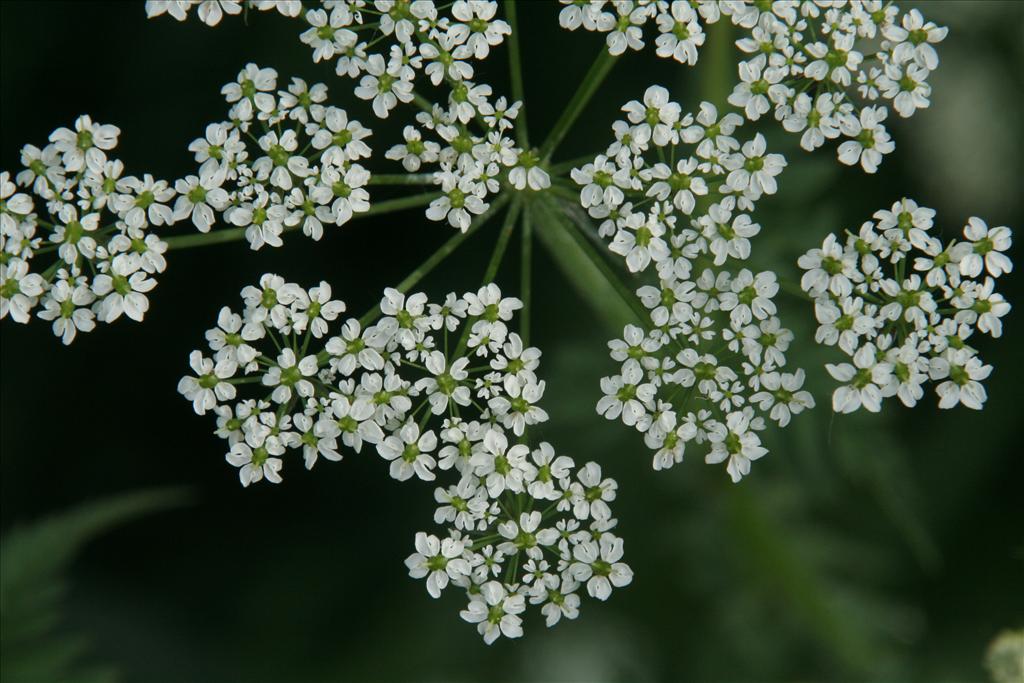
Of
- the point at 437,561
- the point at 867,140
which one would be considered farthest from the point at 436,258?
the point at 867,140

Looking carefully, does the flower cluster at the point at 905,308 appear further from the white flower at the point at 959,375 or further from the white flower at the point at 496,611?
the white flower at the point at 496,611

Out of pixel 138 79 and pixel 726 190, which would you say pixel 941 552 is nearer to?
pixel 726 190

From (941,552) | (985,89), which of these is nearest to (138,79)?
(985,89)

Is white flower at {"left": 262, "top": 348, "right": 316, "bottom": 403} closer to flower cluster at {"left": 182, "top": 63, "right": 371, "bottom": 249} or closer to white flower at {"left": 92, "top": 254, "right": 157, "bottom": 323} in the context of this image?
flower cluster at {"left": 182, "top": 63, "right": 371, "bottom": 249}

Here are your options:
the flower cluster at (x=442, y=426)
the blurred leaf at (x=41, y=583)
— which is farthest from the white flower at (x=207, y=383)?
the blurred leaf at (x=41, y=583)

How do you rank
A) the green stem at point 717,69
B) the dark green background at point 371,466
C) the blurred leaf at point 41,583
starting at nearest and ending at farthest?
the blurred leaf at point 41,583 → the green stem at point 717,69 → the dark green background at point 371,466

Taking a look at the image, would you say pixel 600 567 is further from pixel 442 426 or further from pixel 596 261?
pixel 596 261
